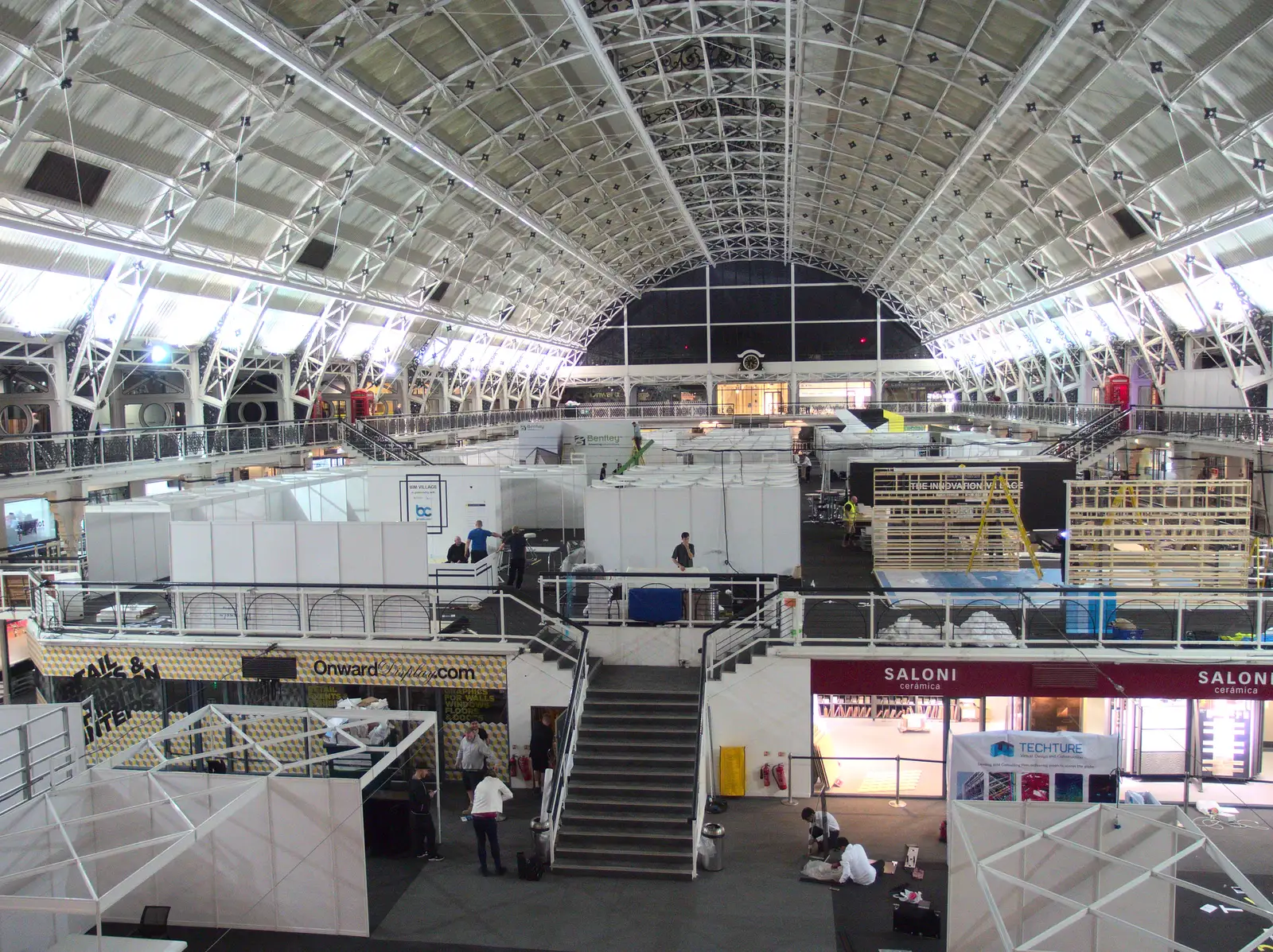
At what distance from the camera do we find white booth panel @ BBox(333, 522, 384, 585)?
14852 mm

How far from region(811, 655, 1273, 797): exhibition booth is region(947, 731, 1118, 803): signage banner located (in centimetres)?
244

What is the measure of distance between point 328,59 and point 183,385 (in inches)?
755

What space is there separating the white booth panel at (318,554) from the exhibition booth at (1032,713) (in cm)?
765

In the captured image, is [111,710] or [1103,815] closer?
[1103,815]

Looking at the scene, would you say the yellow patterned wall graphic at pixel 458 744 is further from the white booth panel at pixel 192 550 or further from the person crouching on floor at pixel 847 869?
the person crouching on floor at pixel 847 869

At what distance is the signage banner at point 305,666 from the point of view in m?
14.0

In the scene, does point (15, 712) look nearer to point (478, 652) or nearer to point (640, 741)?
point (478, 652)

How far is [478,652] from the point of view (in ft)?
45.9

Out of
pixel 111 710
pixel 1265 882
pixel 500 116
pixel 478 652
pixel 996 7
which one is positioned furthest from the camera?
pixel 500 116

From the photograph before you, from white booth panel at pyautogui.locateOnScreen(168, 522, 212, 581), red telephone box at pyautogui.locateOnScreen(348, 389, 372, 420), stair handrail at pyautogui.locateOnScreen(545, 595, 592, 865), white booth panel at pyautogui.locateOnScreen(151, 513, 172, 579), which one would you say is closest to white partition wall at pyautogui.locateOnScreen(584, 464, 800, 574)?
stair handrail at pyautogui.locateOnScreen(545, 595, 592, 865)

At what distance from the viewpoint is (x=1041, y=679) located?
13.1 m

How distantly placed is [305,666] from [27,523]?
738 inches

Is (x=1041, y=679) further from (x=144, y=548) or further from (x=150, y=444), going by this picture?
(x=150, y=444)

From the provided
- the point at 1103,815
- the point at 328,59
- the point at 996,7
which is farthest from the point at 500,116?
the point at 1103,815
